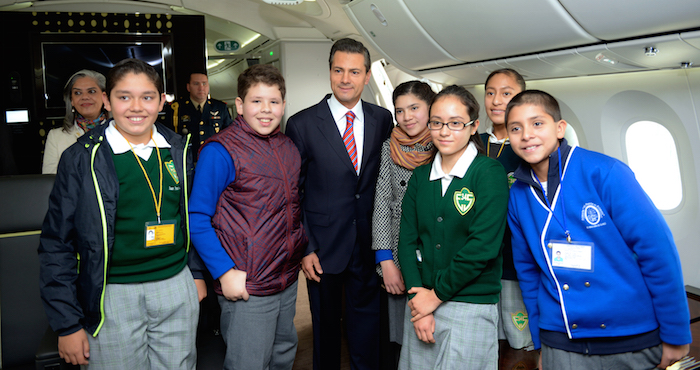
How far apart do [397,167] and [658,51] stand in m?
1.57

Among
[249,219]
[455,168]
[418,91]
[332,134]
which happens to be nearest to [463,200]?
[455,168]

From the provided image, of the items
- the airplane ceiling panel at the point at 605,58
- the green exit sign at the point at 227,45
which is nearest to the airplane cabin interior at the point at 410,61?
the airplane ceiling panel at the point at 605,58

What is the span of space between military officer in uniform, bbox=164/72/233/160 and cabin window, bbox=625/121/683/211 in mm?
4377

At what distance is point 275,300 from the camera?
2.22m

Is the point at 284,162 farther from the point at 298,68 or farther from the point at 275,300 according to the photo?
the point at 298,68

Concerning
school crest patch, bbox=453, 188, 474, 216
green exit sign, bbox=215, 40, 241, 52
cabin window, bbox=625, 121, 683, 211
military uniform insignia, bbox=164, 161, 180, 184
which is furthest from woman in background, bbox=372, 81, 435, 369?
green exit sign, bbox=215, 40, 241, 52

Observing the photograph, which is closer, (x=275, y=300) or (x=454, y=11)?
(x=275, y=300)

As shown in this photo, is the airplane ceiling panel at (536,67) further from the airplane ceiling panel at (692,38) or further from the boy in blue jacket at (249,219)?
the boy in blue jacket at (249,219)

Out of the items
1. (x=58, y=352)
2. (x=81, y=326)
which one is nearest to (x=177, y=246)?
(x=81, y=326)

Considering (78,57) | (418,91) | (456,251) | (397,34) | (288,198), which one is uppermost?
(78,57)

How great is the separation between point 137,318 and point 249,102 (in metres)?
1.06

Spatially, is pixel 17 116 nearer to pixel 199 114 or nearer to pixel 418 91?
pixel 199 114

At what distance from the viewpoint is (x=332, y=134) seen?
8.32 feet

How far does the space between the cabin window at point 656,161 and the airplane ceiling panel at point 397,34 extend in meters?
1.76
